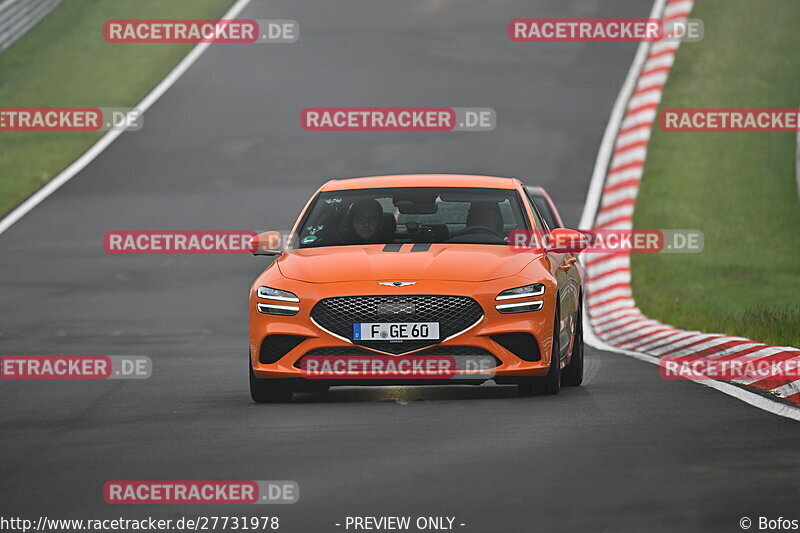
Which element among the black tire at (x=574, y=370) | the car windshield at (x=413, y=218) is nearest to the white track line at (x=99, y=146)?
the car windshield at (x=413, y=218)

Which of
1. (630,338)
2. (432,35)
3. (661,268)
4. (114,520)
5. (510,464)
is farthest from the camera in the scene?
(432,35)

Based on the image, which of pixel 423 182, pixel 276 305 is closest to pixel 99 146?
pixel 423 182

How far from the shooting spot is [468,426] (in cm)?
947

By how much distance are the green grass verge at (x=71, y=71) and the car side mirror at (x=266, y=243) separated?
13267 mm

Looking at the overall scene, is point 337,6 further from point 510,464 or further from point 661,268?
point 510,464

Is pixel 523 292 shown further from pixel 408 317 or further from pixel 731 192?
pixel 731 192

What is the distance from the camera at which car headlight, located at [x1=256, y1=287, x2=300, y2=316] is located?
10.8 metres

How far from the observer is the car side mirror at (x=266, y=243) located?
11570 mm

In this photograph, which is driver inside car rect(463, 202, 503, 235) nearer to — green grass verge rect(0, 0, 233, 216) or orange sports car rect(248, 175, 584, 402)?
orange sports car rect(248, 175, 584, 402)

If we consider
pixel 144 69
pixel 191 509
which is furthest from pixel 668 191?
pixel 191 509

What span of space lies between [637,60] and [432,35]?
449cm

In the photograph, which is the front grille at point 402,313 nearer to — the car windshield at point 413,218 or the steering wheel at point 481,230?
the car windshield at point 413,218

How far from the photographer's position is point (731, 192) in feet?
81.5

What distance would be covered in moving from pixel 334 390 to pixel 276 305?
56.6 inches
